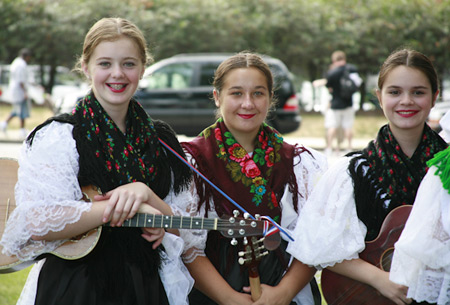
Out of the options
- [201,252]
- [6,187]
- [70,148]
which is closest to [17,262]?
[6,187]

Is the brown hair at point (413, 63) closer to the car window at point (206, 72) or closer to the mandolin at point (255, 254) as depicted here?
the mandolin at point (255, 254)

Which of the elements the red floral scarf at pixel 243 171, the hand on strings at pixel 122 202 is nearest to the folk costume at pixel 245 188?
the red floral scarf at pixel 243 171

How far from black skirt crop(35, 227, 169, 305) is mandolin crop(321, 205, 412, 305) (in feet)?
2.56

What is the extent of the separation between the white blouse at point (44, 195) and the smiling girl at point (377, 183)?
1.02 metres

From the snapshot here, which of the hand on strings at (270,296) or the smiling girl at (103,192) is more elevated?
the smiling girl at (103,192)

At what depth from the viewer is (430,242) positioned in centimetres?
233

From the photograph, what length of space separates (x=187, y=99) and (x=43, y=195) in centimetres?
993

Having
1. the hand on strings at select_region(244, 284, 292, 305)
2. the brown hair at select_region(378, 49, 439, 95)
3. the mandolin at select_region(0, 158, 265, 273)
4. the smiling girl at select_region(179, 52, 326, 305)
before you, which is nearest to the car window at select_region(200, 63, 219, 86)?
the smiling girl at select_region(179, 52, 326, 305)

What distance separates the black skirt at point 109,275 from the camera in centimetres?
243

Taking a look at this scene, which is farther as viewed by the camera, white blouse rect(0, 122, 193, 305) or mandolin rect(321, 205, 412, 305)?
mandolin rect(321, 205, 412, 305)

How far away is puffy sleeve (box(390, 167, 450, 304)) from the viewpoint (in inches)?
91.7

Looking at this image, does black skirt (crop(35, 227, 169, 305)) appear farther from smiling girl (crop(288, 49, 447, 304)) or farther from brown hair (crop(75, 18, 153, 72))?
brown hair (crop(75, 18, 153, 72))

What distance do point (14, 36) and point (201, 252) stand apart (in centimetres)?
1929

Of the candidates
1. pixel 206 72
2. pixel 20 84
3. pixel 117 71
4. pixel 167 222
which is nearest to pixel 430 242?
pixel 167 222
